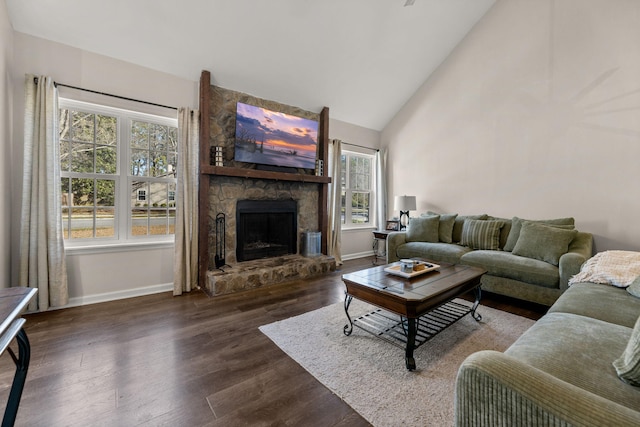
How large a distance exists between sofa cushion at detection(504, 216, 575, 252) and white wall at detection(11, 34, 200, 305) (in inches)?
168

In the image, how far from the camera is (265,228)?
409 centimetres

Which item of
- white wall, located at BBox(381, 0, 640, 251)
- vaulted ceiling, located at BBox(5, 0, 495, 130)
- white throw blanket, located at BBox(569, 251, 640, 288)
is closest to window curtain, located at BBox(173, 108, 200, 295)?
vaulted ceiling, located at BBox(5, 0, 495, 130)

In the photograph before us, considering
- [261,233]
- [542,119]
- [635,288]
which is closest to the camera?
[635,288]

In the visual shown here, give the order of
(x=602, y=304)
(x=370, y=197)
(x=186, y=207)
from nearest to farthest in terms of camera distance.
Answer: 1. (x=602, y=304)
2. (x=186, y=207)
3. (x=370, y=197)

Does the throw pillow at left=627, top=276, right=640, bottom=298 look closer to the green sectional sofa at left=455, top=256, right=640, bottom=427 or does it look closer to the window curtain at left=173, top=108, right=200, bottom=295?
the green sectional sofa at left=455, top=256, right=640, bottom=427

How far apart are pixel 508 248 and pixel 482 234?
1.10 ft

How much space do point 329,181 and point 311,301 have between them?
2134 mm

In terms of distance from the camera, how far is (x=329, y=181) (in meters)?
4.50

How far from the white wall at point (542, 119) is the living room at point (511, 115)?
0.04ft

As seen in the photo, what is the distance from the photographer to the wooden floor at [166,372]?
141cm

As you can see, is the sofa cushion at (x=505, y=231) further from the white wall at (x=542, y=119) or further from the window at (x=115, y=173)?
the window at (x=115, y=173)

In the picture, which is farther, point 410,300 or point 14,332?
point 410,300

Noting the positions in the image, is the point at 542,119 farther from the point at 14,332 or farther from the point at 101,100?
the point at 101,100

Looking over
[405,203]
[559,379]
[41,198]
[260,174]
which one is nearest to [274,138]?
[260,174]
